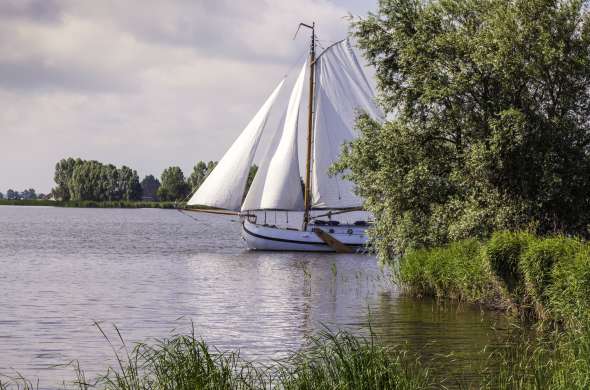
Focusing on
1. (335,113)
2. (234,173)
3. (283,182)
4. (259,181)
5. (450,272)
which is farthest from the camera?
(335,113)

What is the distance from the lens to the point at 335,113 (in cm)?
5469

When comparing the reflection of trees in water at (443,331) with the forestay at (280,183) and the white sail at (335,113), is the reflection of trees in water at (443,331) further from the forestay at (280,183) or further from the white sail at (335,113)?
the white sail at (335,113)

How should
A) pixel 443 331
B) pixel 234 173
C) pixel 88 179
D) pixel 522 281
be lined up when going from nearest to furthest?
pixel 443 331, pixel 522 281, pixel 234 173, pixel 88 179

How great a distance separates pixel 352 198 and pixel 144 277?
66.0 ft

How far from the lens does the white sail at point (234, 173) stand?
52125mm

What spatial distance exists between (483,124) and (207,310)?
9652 millimetres

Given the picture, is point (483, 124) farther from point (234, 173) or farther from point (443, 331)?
point (234, 173)

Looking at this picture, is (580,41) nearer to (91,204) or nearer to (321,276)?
(321,276)

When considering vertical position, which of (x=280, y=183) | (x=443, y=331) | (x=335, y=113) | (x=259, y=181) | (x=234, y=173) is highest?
(x=335, y=113)

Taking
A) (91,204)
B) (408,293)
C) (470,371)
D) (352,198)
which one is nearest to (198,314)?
(408,293)

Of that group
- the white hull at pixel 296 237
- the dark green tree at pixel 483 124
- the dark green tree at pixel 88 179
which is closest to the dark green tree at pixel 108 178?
the dark green tree at pixel 88 179

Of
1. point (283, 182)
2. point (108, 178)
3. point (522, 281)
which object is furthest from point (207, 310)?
Result: point (108, 178)

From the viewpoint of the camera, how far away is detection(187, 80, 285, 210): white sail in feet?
171

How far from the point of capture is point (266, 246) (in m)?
55.8
